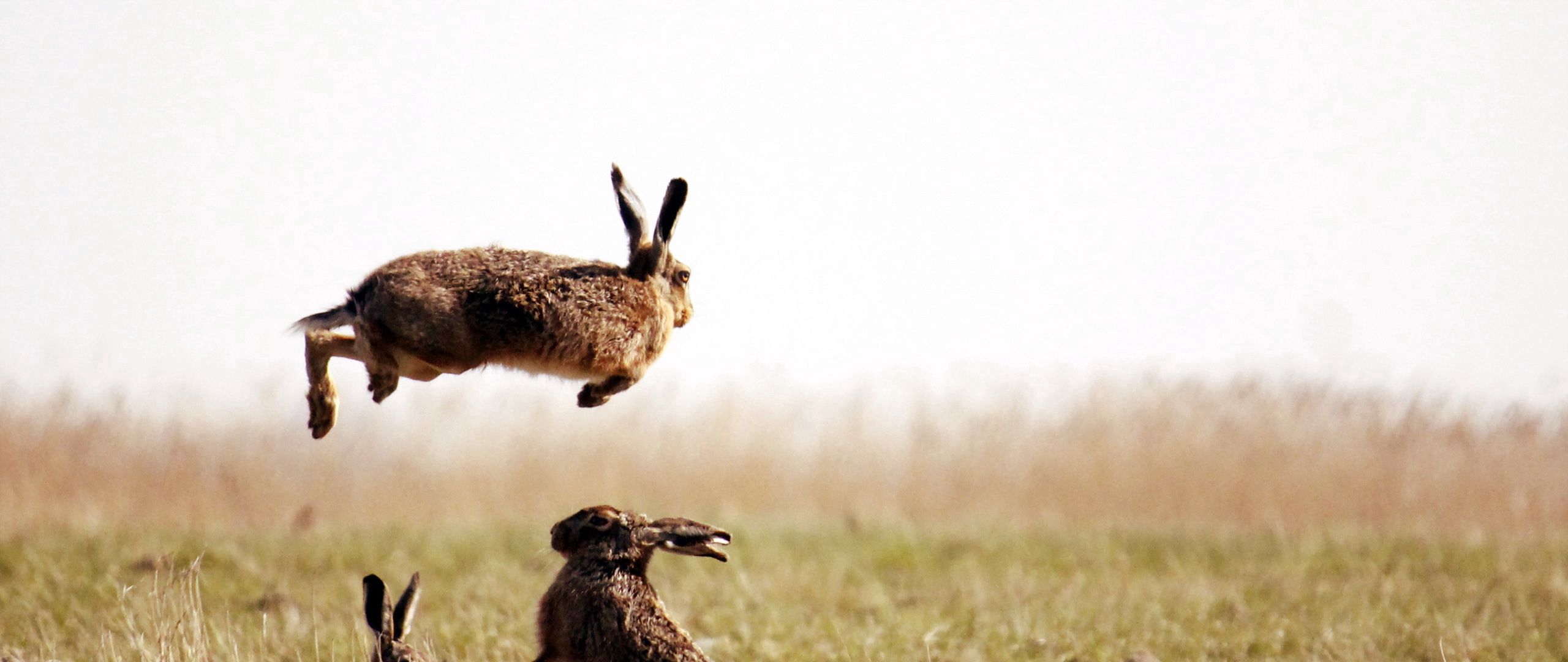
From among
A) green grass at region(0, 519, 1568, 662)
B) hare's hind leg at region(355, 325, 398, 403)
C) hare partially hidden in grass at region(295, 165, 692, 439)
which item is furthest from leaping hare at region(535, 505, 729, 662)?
green grass at region(0, 519, 1568, 662)

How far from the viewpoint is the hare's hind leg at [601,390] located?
4.50 m

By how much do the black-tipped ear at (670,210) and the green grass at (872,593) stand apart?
1955 millimetres

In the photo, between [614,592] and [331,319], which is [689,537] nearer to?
[614,592]

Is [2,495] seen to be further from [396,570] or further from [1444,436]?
[1444,436]

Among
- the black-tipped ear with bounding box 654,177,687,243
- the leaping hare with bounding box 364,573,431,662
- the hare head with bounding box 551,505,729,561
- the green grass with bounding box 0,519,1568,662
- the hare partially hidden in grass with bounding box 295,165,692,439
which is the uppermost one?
the black-tipped ear with bounding box 654,177,687,243

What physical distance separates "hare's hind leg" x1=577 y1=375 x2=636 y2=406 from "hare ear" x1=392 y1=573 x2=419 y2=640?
0.82 m

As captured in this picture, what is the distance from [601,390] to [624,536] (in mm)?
486

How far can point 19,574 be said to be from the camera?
8.02 metres

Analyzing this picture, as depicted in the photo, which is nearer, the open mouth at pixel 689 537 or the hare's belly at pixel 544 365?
the hare's belly at pixel 544 365

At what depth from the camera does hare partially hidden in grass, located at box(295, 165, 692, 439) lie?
4098 millimetres

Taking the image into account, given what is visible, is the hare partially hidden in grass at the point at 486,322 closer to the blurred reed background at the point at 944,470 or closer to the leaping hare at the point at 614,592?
the leaping hare at the point at 614,592

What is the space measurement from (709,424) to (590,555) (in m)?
8.67

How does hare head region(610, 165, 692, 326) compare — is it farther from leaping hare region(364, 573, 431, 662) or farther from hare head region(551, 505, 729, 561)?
leaping hare region(364, 573, 431, 662)

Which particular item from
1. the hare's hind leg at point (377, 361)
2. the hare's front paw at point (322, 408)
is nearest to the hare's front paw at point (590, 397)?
the hare's hind leg at point (377, 361)
